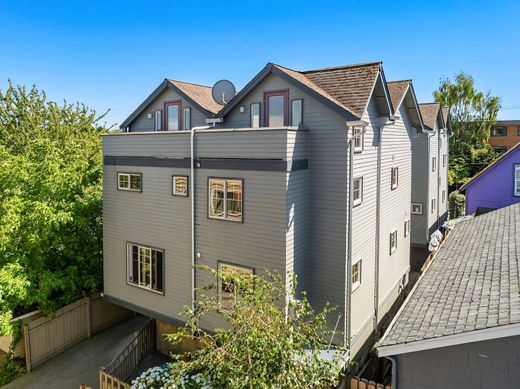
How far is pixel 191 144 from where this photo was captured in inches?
525

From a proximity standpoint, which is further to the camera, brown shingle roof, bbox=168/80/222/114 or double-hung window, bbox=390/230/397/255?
double-hung window, bbox=390/230/397/255

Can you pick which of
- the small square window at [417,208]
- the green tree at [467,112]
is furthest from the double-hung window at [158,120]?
the green tree at [467,112]

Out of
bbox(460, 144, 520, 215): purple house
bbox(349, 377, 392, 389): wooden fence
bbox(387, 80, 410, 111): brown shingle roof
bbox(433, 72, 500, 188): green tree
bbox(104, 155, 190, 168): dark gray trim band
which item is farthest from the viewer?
bbox(433, 72, 500, 188): green tree

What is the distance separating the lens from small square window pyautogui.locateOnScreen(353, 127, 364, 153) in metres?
12.9

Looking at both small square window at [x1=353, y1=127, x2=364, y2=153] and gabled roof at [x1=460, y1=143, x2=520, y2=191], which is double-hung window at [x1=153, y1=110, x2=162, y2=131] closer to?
small square window at [x1=353, y1=127, x2=364, y2=153]

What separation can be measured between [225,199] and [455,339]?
7.87 metres

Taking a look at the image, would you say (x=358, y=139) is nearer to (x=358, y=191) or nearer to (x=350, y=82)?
(x=358, y=191)

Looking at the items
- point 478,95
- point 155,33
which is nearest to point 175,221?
point 155,33

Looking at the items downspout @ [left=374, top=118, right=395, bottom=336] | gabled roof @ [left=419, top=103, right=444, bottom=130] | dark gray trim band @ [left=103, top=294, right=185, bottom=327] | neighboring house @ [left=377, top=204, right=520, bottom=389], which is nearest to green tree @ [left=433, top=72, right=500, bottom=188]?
gabled roof @ [left=419, top=103, right=444, bottom=130]

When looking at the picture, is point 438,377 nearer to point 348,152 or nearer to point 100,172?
point 348,152

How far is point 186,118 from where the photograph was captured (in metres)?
17.0

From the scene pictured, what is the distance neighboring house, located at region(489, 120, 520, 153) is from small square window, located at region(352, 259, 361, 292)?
142 ft

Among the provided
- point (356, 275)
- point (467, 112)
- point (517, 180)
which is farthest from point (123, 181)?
point (467, 112)

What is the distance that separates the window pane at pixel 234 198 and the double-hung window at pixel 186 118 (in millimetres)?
5323
